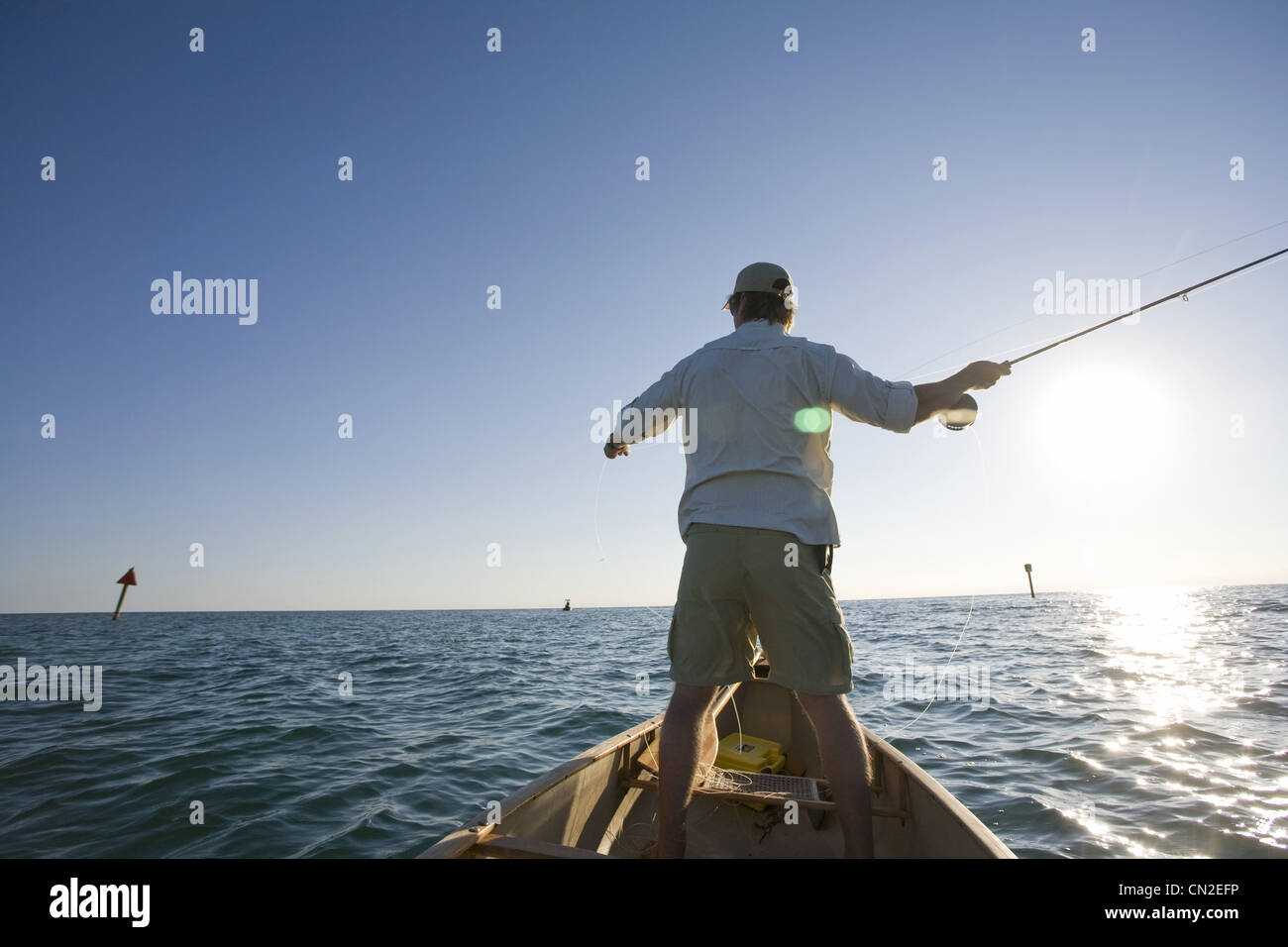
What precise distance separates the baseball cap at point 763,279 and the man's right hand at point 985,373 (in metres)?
0.83

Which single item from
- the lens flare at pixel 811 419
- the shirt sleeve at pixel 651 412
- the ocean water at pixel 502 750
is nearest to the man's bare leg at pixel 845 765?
the lens flare at pixel 811 419

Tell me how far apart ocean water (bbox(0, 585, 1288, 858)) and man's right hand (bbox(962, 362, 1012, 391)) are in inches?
156

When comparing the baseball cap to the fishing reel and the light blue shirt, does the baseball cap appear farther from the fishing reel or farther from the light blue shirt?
the fishing reel

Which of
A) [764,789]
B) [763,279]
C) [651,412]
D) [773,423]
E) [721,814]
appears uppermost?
[763,279]

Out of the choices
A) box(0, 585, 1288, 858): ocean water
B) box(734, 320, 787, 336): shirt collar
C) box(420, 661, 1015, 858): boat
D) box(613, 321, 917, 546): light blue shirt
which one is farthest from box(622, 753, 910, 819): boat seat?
box(734, 320, 787, 336): shirt collar

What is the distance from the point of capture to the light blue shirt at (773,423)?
2.38 m

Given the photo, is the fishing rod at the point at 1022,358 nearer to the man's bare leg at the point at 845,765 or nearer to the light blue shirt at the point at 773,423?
the light blue shirt at the point at 773,423

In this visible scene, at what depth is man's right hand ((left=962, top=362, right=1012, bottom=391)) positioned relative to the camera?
8.09 ft

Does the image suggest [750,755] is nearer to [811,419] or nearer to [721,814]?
[721,814]

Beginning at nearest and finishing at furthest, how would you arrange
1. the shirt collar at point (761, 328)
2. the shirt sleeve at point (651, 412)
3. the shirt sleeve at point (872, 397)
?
1. the shirt sleeve at point (872, 397)
2. the shirt collar at point (761, 328)
3. the shirt sleeve at point (651, 412)

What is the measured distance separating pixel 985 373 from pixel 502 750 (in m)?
6.84

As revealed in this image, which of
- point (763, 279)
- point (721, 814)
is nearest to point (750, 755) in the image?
point (721, 814)

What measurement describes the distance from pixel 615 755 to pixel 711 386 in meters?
2.84

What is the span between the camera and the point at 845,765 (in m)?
2.25
